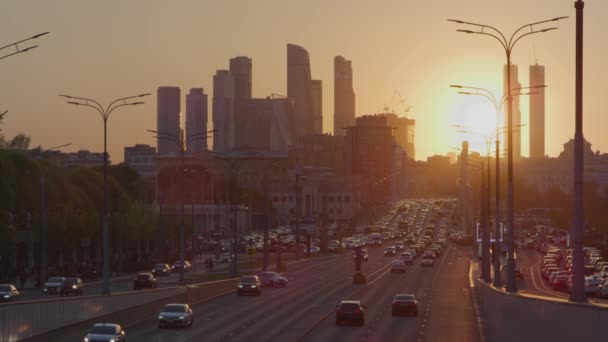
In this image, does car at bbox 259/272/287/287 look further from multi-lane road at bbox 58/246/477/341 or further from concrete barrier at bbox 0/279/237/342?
concrete barrier at bbox 0/279/237/342

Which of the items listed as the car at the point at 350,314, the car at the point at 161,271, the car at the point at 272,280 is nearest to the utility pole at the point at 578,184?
the car at the point at 350,314


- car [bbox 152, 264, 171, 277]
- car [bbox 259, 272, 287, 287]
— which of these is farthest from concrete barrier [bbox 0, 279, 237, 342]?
car [bbox 152, 264, 171, 277]

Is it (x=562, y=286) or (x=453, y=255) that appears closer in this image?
(x=562, y=286)

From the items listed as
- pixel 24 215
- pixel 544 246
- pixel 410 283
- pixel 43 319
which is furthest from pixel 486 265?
pixel 544 246

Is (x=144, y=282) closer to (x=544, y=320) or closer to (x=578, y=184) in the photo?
(x=544, y=320)

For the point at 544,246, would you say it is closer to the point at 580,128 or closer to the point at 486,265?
the point at 486,265

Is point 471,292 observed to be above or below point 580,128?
below

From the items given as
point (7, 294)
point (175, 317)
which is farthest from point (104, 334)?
point (7, 294)
